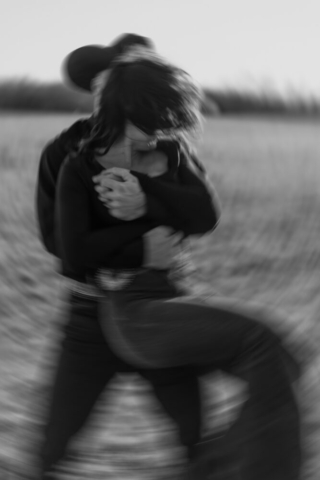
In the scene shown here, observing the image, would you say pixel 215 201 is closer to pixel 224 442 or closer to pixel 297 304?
pixel 224 442

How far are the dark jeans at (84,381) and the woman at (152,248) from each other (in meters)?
0.05

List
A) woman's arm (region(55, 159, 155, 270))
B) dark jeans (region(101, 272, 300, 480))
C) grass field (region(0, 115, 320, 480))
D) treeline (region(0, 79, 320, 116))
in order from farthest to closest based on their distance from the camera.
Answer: treeline (region(0, 79, 320, 116)) → grass field (region(0, 115, 320, 480)) → woman's arm (region(55, 159, 155, 270)) → dark jeans (region(101, 272, 300, 480))

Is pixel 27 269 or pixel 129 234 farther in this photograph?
pixel 27 269

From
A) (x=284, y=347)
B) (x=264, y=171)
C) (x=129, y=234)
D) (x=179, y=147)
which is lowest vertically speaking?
(x=264, y=171)

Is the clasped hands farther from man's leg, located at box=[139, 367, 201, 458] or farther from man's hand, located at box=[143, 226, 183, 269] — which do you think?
man's leg, located at box=[139, 367, 201, 458]

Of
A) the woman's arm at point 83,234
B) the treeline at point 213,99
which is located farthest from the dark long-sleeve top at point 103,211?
the treeline at point 213,99

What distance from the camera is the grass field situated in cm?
144

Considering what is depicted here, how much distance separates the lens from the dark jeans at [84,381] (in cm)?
102

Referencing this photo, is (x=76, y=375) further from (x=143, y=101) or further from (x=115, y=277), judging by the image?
(x=143, y=101)

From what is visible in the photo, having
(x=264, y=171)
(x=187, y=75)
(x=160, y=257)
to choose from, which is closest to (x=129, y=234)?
(x=160, y=257)

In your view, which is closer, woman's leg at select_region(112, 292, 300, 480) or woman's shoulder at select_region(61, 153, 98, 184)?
woman's leg at select_region(112, 292, 300, 480)

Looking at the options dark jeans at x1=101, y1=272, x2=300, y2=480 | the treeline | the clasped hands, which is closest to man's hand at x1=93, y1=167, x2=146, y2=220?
the clasped hands

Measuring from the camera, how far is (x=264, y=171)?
248 inches

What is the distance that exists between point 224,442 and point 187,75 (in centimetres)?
51
